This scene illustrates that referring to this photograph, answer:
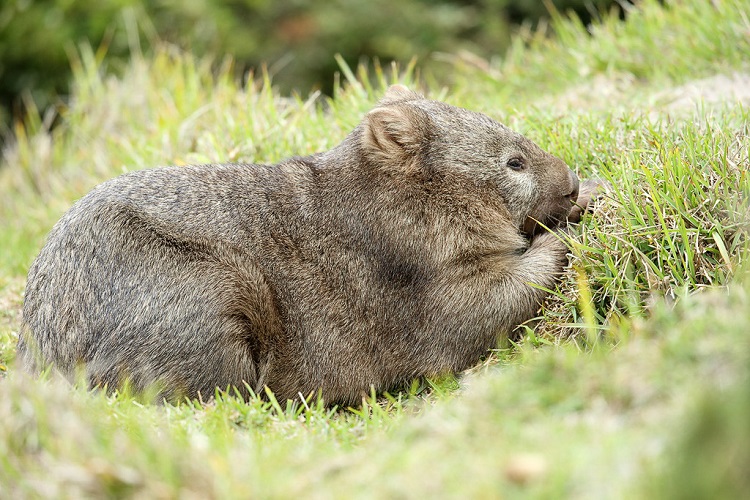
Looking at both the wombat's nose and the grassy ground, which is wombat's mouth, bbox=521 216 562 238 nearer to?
the wombat's nose

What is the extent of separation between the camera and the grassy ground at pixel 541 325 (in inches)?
102

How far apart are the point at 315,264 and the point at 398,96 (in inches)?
50.1

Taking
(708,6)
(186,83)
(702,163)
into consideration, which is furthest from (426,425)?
(186,83)

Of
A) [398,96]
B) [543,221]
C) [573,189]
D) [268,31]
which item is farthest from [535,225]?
[268,31]

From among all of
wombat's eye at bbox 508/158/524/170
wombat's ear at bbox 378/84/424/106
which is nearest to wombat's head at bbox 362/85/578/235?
wombat's eye at bbox 508/158/524/170

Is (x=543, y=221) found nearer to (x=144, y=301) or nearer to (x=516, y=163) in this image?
(x=516, y=163)

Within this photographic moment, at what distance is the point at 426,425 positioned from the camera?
3025 mm

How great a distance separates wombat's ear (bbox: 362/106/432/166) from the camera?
16.6 feet

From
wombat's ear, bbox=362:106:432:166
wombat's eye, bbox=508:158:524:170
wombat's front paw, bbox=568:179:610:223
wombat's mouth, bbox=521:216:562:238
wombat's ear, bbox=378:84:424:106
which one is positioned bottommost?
wombat's mouth, bbox=521:216:562:238

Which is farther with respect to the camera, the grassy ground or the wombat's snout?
the wombat's snout

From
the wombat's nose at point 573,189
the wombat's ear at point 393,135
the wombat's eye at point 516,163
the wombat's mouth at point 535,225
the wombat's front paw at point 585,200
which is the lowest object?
the wombat's mouth at point 535,225

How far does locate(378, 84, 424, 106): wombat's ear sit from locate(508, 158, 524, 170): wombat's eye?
0.75 meters

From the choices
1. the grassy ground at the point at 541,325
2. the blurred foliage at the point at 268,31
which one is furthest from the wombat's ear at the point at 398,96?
the blurred foliage at the point at 268,31

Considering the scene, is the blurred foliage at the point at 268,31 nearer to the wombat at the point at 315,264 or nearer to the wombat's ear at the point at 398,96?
the wombat's ear at the point at 398,96
